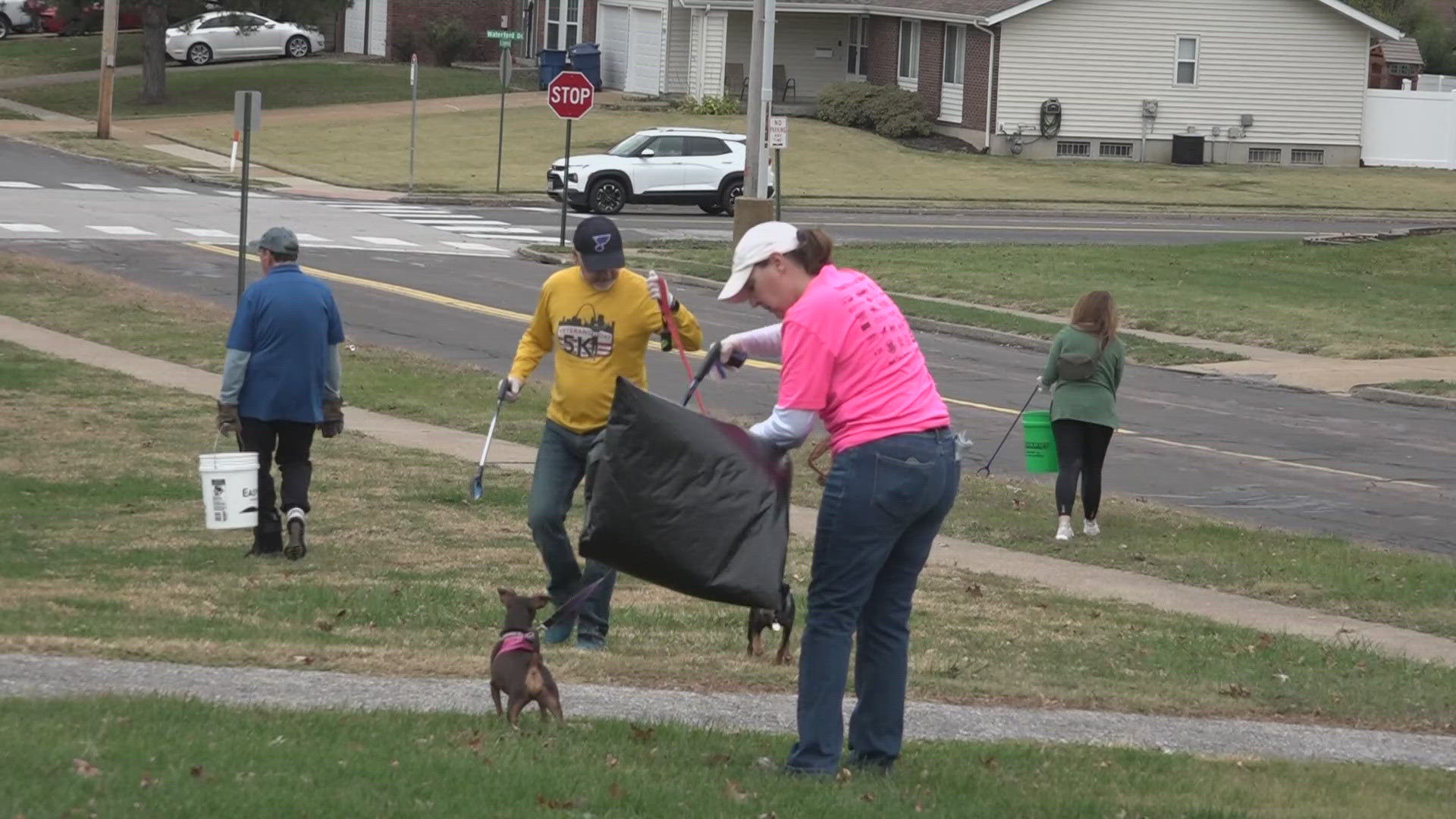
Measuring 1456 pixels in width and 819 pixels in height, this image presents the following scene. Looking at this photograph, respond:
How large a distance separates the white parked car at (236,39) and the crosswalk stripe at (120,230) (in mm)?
31253

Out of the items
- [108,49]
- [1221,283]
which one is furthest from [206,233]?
[108,49]

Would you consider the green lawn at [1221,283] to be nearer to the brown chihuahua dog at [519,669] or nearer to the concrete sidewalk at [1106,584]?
the concrete sidewalk at [1106,584]

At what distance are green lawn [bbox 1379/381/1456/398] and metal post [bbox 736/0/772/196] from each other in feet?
36.4

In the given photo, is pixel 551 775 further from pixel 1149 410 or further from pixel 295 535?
pixel 1149 410

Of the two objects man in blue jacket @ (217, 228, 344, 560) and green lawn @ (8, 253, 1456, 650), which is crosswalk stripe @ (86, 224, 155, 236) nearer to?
green lawn @ (8, 253, 1456, 650)

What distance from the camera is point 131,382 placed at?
1764cm

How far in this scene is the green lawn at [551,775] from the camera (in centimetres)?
561

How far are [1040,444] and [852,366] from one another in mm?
7408

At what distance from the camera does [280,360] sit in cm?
1045

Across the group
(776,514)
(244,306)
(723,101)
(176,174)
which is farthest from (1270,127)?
(776,514)

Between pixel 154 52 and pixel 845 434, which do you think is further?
pixel 154 52

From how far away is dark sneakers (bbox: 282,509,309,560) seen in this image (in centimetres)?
1085

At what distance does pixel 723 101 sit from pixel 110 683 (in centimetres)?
4667

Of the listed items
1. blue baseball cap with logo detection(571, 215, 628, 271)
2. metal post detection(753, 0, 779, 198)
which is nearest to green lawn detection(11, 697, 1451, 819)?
blue baseball cap with logo detection(571, 215, 628, 271)
